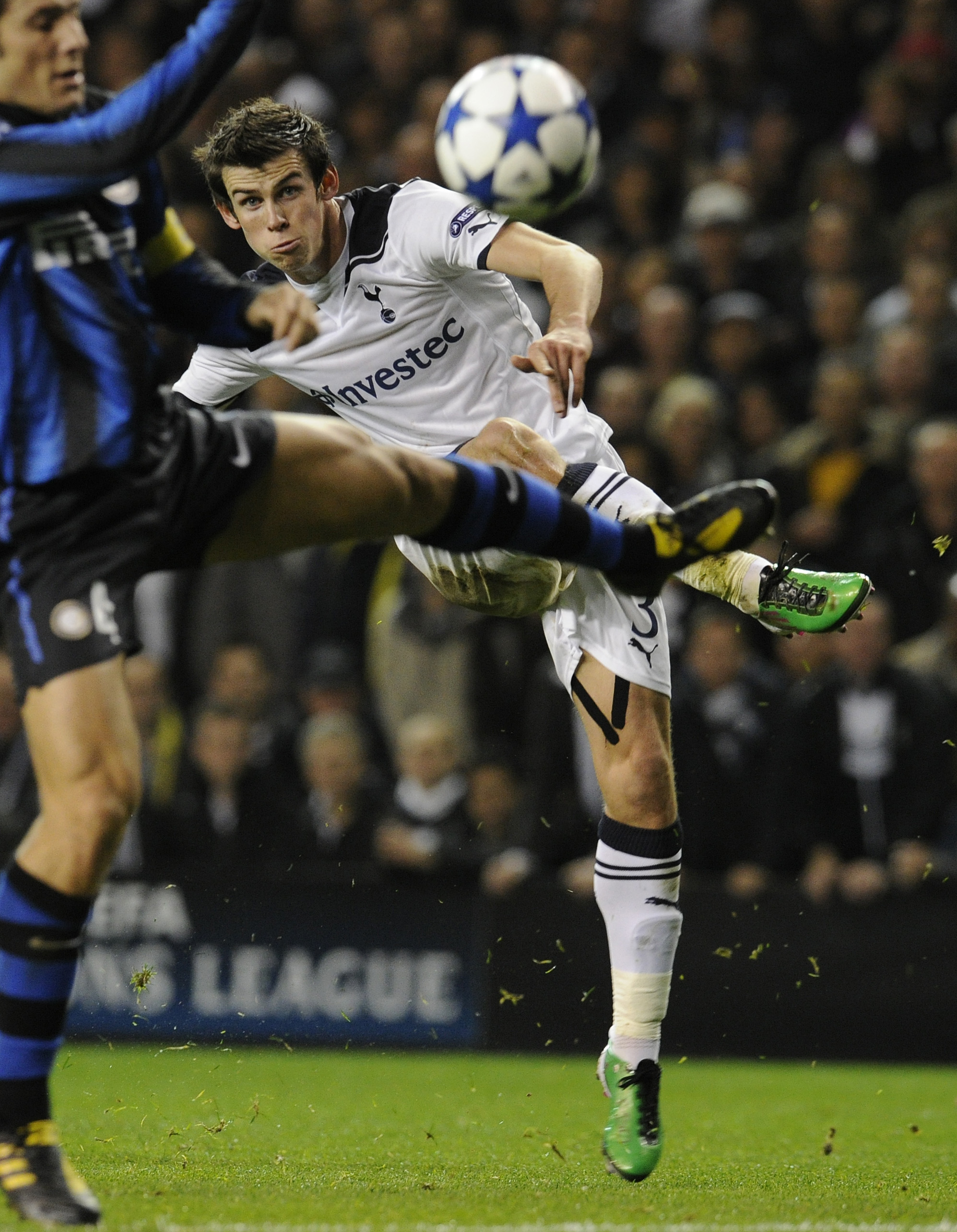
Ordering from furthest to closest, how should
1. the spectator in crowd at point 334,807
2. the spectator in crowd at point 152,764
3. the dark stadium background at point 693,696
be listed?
the spectator in crowd at point 152,764, the spectator in crowd at point 334,807, the dark stadium background at point 693,696

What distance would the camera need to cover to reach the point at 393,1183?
4730mm

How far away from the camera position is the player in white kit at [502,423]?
505 centimetres

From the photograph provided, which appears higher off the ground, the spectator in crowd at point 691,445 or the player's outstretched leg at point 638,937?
the spectator in crowd at point 691,445

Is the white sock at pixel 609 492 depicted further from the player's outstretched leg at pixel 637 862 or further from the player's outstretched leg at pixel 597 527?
the player's outstretched leg at pixel 637 862

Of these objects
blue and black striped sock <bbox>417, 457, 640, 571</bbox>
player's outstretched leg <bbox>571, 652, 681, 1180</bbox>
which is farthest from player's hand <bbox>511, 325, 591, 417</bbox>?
player's outstretched leg <bbox>571, 652, 681, 1180</bbox>

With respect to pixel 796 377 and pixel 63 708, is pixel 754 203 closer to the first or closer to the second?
pixel 796 377

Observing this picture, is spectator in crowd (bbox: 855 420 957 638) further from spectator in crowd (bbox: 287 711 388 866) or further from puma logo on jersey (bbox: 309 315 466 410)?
puma logo on jersey (bbox: 309 315 466 410)

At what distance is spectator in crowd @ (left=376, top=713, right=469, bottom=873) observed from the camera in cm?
884

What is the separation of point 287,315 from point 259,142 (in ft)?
3.89

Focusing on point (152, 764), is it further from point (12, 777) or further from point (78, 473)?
point (78, 473)

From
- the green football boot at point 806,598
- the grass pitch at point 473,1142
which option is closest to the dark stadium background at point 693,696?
the grass pitch at point 473,1142

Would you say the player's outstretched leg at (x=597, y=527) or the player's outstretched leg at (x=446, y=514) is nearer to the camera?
the player's outstretched leg at (x=446, y=514)

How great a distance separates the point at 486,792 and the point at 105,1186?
182 inches

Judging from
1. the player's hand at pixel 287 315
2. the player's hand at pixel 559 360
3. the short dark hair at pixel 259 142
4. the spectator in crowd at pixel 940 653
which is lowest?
the spectator in crowd at pixel 940 653
